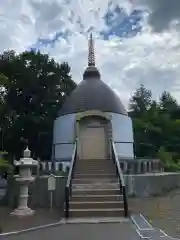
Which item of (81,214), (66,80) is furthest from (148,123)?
(81,214)

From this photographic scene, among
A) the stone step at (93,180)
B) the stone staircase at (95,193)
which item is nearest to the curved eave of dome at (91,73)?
the stone staircase at (95,193)

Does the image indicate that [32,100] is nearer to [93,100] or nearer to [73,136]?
[93,100]

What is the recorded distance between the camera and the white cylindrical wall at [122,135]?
869 inches

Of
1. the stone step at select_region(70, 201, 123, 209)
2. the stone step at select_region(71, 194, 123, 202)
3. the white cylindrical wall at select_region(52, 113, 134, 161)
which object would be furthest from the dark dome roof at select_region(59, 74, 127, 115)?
the stone step at select_region(70, 201, 123, 209)

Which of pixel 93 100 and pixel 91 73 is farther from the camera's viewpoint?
pixel 91 73

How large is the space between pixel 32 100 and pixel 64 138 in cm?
813

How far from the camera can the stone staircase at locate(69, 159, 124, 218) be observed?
38.0 feet

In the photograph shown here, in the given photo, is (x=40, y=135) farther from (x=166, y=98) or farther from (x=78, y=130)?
(x=166, y=98)

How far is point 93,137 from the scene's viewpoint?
69.2ft

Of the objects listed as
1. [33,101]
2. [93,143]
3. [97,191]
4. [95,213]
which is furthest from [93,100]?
[95,213]

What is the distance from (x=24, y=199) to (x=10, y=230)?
12.8ft

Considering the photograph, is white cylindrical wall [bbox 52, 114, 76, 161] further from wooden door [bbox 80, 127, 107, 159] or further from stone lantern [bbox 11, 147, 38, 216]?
stone lantern [bbox 11, 147, 38, 216]

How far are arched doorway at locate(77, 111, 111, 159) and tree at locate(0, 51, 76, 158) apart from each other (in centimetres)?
803

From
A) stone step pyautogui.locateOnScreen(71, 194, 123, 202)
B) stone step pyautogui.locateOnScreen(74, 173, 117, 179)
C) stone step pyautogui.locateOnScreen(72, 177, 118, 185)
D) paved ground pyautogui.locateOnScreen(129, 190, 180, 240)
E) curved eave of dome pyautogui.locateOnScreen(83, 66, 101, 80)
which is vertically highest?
curved eave of dome pyautogui.locateOnScreen(83, 66, 101, 80)
